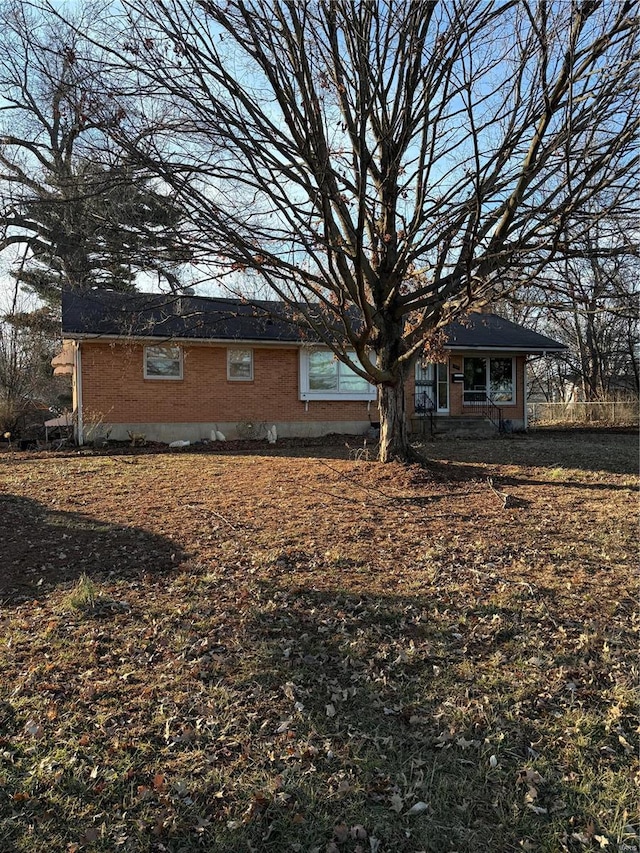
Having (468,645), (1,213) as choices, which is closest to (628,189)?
(468,645)

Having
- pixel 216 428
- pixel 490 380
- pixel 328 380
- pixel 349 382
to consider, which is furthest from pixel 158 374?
pixel 490 380

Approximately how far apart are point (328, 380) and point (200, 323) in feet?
20.3

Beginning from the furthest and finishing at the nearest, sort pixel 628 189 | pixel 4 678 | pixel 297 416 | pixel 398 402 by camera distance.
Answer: pixel 297 416
pixel 398 402
pixel 628 189
pixel 4 678

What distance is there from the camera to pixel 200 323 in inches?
445

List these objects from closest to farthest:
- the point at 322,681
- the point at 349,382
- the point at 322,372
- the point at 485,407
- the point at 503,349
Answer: the point at 322,681
the point at 322,372
the point at 349,382
the point at 503,349
the point at 485,407

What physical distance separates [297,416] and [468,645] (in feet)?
42.4

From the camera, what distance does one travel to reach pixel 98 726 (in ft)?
9.43

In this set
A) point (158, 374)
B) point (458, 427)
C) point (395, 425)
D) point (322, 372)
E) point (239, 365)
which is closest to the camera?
point (395, 425)

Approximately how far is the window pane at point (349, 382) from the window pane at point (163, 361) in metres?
4.89

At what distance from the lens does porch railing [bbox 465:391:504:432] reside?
18953 millimetres

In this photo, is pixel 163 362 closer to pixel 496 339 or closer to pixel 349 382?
pixel 349 382

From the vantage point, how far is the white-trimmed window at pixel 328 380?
1642 centimetres

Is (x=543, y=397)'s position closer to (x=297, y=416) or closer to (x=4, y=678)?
(x=297, y=416)

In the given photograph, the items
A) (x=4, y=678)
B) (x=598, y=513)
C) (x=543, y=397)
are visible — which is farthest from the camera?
(x=543, y=397)
